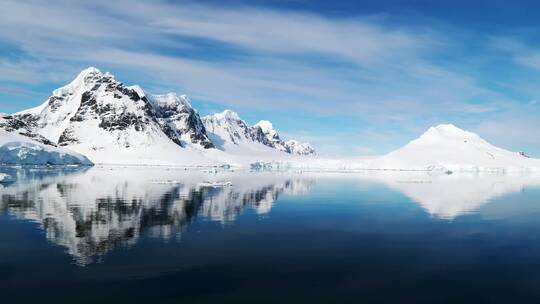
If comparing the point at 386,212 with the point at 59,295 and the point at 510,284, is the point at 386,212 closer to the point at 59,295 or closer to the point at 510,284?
the point at 510,284

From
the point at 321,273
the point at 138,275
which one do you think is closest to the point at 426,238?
the point at 321,273

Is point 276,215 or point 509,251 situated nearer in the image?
point 509,251

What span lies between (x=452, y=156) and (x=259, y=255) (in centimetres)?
12821

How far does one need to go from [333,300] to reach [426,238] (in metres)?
9.77

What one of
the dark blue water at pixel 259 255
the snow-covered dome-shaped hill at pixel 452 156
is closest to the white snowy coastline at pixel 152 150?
the snow-covered dome-shaped hill at pixel 452 156

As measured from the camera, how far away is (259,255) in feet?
50.6

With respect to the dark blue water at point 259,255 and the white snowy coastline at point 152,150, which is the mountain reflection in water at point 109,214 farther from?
the white snowy coastline at point 152,150

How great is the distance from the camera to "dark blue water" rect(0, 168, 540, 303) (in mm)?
11430

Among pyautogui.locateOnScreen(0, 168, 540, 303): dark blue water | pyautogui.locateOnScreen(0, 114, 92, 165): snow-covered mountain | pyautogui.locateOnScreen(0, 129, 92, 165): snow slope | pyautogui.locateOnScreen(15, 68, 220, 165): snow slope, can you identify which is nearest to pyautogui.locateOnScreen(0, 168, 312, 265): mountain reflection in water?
pyautogui.locateOnScreen(0, 168, 540, 303): dark blue water

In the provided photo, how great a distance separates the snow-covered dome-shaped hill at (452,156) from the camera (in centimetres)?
12491

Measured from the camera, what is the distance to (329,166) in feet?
446

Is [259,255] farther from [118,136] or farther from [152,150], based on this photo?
[118,136]

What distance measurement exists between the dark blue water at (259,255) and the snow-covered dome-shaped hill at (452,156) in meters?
102

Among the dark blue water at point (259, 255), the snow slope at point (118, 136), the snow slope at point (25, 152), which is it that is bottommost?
the dark blue water at point (259, 255)
